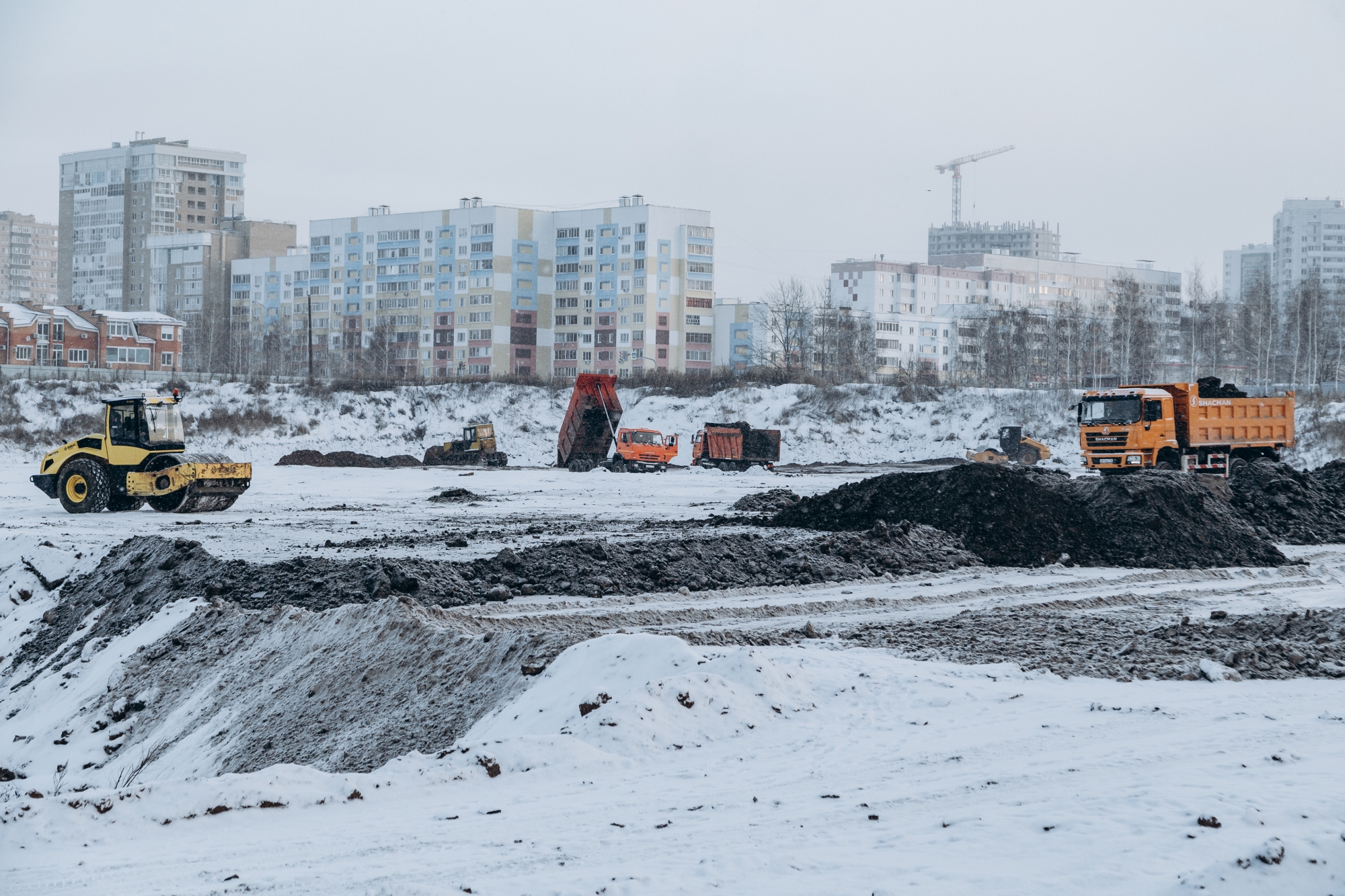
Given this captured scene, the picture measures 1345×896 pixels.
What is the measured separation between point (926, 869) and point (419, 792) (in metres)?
2.97

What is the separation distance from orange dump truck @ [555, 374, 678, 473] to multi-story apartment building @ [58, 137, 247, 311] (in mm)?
121866

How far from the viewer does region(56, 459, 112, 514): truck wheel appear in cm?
2308

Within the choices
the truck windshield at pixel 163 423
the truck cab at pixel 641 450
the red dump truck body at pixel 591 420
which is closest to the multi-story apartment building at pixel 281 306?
the red dump truck body at pixel 591 420

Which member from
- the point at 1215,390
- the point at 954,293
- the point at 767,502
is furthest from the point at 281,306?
the point at 767,502

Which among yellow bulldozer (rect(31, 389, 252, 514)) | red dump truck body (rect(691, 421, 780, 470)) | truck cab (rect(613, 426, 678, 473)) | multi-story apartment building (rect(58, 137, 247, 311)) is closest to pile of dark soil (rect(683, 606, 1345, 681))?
yellow bulldozer (rect(31, 389, 252, 514))

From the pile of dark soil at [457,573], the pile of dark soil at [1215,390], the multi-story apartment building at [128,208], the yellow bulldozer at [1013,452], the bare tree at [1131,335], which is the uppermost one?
the multi-story apartment building at [128,208]

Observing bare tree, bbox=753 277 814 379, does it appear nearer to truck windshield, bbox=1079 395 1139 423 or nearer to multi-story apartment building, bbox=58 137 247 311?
truck windshield, bbox=1079 395 1139 423

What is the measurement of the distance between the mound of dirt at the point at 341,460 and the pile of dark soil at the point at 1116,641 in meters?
32.0

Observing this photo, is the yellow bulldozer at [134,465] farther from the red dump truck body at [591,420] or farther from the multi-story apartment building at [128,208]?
the multi-story apartment building at [128,208]

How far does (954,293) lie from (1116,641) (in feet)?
461

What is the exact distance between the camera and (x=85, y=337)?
8956 centimetres

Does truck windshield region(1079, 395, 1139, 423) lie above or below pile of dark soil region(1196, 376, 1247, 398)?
below

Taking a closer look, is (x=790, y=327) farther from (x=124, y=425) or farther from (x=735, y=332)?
(x=124, y=425)

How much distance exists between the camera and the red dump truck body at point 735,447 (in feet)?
140
